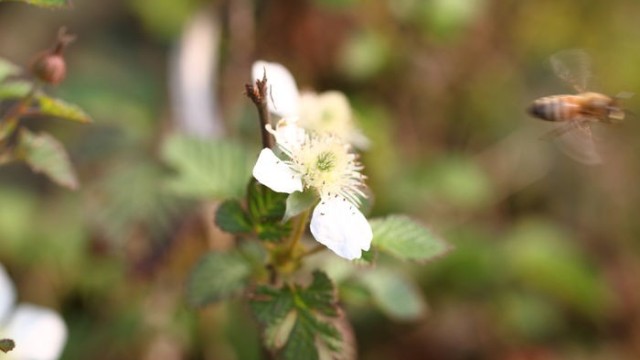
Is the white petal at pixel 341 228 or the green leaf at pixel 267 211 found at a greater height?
the green leaf at pixel 267 211

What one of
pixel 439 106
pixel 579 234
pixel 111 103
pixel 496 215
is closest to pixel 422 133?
pixel 439 106

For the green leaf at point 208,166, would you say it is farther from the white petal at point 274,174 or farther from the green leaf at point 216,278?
the white petal at point 274,174

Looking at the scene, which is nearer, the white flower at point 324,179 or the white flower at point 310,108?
the white flower at point 324,179

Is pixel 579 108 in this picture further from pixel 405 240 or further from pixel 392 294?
pixel 392 294

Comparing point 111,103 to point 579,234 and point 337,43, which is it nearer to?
point 337,43

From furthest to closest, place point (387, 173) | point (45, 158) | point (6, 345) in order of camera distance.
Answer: point (387, 173) → point (45, 158) → point (6, 345)

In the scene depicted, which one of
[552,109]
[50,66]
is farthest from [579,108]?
[50,66]

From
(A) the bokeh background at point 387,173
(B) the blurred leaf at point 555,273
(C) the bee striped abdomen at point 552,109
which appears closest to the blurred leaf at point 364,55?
(A) the bokeh background at point 387,173
